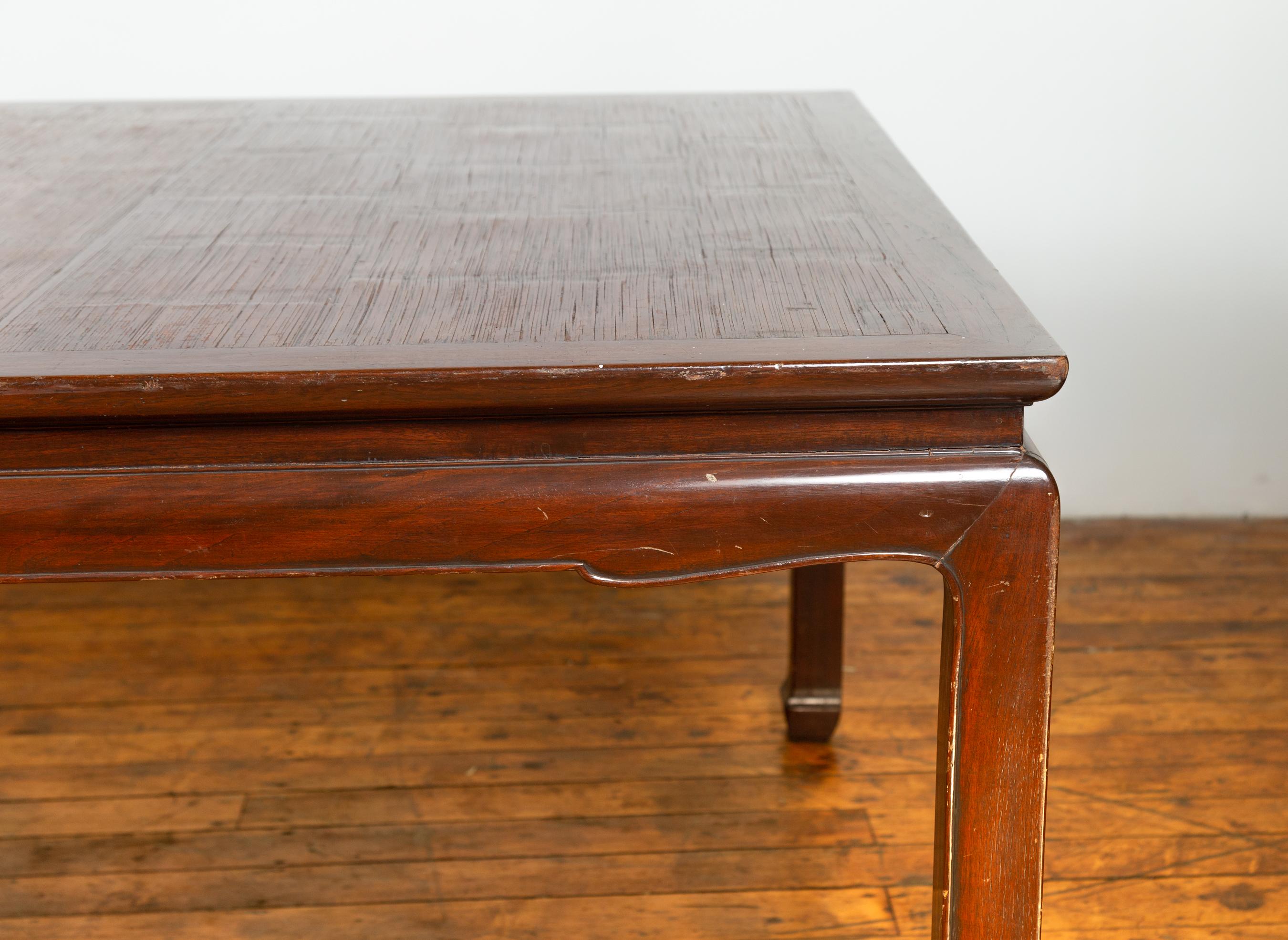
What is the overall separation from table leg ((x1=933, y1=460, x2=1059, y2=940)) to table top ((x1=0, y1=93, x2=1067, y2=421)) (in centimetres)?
9

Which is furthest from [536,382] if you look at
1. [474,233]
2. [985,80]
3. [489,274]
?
[985,80]

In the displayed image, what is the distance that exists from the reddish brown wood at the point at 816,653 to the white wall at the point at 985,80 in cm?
88

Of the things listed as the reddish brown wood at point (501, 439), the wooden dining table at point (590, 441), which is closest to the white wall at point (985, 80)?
the wooden dining table at point (590, 441)

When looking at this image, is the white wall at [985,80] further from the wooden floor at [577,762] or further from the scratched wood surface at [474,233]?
the scratched wood surface at [474,233]

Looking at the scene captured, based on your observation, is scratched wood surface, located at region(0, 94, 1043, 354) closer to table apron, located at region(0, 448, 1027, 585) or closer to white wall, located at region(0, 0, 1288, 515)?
table apron, located at region(0, 448, 1027, 585)

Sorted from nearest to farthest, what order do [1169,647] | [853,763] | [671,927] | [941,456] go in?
[941,456]
[671,927]
[853,763]
[1169,647]

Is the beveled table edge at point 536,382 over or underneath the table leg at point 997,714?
over

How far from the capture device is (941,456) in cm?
74

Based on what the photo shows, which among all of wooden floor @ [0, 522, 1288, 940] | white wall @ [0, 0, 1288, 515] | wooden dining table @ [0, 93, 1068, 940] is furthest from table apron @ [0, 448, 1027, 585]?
white wall @ [0, 0, 1288, 515]

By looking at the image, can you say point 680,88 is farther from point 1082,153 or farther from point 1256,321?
point 1256,321

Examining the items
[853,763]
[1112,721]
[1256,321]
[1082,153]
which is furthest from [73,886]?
[1256,321]

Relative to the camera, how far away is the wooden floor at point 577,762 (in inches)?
51.3

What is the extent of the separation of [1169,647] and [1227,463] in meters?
0.58

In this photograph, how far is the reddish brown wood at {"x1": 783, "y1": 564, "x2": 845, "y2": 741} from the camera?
1503mm
